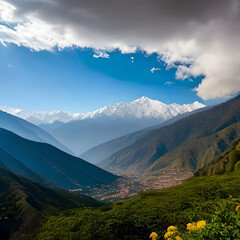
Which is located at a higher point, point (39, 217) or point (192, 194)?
point (192, 194)

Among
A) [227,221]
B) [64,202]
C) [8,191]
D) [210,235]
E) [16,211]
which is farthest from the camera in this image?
[64,202]

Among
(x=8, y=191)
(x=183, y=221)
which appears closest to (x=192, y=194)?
(x=183, y=221)

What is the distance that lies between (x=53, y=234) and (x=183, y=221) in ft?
67.8

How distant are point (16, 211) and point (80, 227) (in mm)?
65696

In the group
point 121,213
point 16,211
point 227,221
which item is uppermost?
point 227,221

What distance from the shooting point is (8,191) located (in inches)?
4262

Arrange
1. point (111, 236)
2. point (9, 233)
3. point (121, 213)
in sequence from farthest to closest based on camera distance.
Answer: point (9, 233) → point (121, 213) → point (111, 236)

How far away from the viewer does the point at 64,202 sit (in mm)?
128750

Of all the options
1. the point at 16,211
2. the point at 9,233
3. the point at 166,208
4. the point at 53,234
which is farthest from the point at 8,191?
the point at 166,208

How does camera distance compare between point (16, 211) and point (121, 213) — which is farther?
point (16, 211)

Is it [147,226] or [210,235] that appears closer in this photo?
[210,235]

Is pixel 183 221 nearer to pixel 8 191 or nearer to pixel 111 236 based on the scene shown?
pixel 111 236

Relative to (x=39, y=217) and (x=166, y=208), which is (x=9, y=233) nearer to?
(x=39, y=217)

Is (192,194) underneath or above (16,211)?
above
